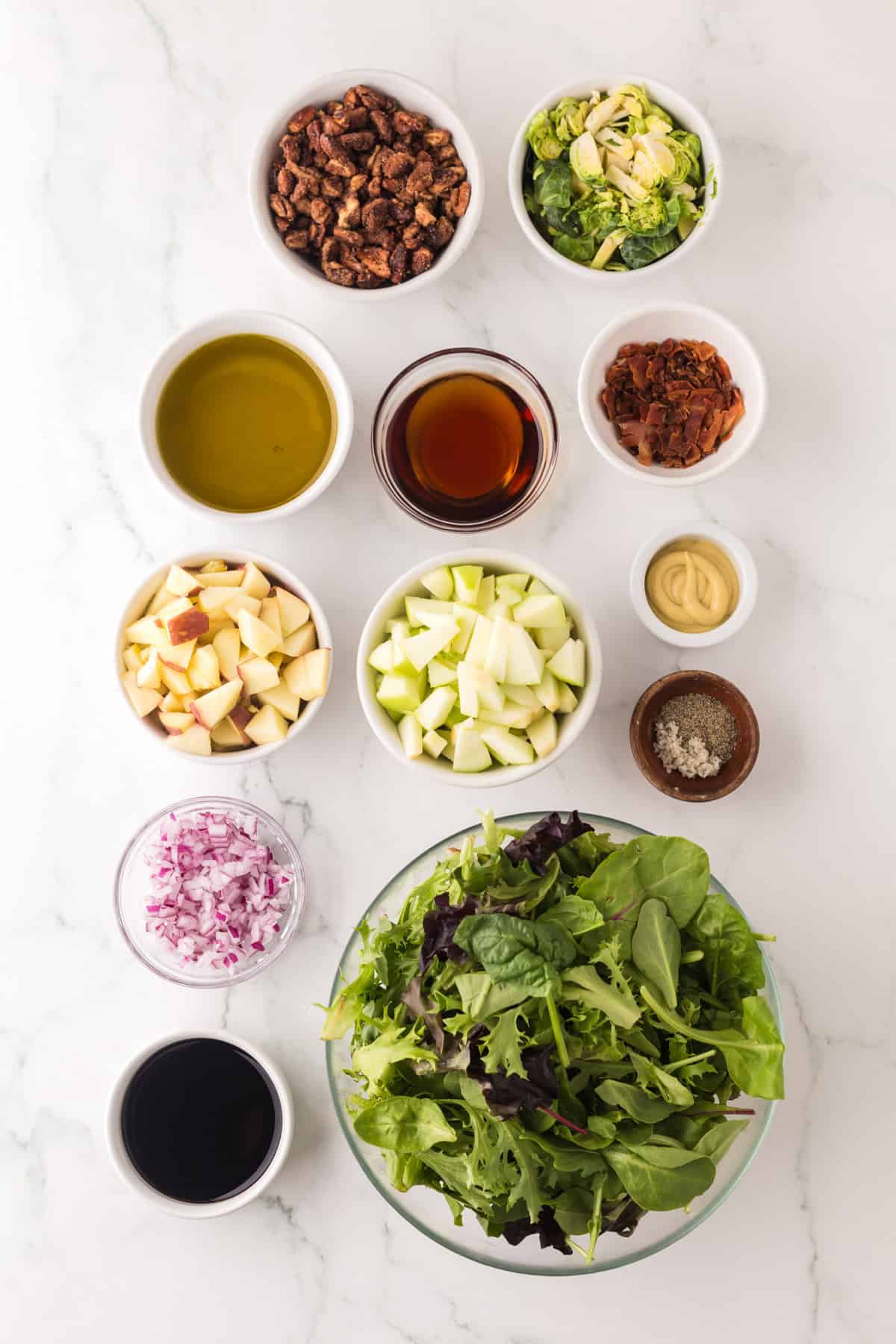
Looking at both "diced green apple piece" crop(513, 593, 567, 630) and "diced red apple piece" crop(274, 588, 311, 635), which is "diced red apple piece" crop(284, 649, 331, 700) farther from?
"diced green apple piece" crop(513, 593, 567, 630)

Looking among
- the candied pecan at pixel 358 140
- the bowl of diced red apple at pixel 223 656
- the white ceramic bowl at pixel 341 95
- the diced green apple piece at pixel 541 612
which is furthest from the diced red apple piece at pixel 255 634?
the candied pecan at pixel 358 140

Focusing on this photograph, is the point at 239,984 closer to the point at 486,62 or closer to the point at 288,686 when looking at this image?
the point at 288,686

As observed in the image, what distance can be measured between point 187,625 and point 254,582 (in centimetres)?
12

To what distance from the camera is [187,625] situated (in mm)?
1520

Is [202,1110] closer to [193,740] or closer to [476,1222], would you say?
[476,1222]

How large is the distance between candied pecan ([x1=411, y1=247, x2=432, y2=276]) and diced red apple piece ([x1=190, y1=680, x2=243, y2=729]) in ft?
2.27

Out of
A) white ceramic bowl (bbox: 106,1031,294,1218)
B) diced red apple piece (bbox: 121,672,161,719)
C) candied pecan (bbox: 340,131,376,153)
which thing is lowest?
white ceramic bowl (bbox: 106,1031,294,1218)

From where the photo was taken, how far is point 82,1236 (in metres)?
1.71

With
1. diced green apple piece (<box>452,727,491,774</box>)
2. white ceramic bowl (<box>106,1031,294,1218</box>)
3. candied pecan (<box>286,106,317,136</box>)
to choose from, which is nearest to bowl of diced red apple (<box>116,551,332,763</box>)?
diced green apple piece (<box>452,727,491,774</box>)

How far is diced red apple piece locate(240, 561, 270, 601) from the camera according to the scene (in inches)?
62.0

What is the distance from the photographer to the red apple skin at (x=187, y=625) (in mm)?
1518

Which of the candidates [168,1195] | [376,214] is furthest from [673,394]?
[168,1195]

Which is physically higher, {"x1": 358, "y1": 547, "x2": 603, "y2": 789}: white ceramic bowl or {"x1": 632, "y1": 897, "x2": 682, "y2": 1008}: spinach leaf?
{"x1": 358, "y1": 547, "x2": 603, "y2": 789}: white ceramic bowl

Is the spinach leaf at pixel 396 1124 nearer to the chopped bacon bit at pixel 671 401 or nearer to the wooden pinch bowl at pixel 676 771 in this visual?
the wooden pinch bowl at pixel 676 771
